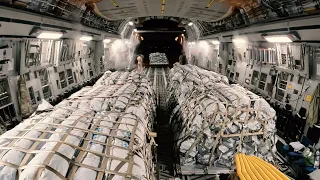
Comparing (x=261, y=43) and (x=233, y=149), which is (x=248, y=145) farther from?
(x=261, y=43)

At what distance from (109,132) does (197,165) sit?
2.44 m

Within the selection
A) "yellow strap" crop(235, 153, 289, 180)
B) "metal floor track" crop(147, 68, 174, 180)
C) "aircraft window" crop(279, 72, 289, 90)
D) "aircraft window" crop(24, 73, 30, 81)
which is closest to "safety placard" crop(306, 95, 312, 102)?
"aircraft window" crop(279, 72, 289, 90)

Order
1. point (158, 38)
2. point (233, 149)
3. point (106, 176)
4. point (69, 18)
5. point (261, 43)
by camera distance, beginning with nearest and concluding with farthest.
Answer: point (106, 176)
point (233, 149)
point (69, 18)
point (261, 43)
point (158, 38)

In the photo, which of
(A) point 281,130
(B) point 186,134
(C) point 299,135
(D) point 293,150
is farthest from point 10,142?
(A) point 281,130

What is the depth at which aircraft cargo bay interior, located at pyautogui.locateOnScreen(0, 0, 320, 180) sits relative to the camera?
121 inches

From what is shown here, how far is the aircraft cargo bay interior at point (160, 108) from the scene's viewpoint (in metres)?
3.08

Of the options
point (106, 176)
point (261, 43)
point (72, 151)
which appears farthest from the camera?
point (261, 43)

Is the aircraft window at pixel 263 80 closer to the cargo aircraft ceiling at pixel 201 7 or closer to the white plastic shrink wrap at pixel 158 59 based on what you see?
the cargo aircraft ceiling at pixel 201 7

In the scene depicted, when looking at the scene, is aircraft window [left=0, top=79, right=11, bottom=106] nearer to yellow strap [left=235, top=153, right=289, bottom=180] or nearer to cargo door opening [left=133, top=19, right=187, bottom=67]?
yellow strap [left=235, top=153, right=289, bottom=180]

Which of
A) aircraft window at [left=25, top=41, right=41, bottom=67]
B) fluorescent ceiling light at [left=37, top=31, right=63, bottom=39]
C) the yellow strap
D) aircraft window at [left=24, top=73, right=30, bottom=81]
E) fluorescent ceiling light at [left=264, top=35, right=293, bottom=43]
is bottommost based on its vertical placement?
the yellow strap

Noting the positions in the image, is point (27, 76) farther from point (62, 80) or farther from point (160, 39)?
point (160, 39)

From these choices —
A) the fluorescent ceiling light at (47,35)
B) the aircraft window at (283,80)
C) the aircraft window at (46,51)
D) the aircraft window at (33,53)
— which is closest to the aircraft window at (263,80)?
the aircraft window at (283,80)

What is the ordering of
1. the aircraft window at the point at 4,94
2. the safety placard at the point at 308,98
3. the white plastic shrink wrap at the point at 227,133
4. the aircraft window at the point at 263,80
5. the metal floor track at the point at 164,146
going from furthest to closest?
the aircraft window at the point at 263,80
the safety placard at the point at 308,98
the aircraft window at the point at 4,94
the metal floor track at the point at 164,146
the white plastic shrink wrap at the point at 227,133

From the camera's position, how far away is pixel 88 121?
12.7ft
